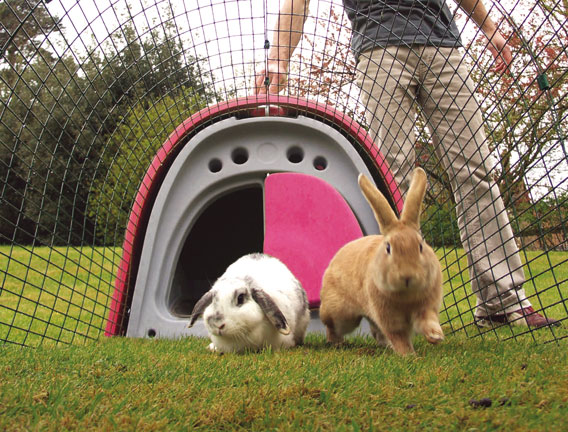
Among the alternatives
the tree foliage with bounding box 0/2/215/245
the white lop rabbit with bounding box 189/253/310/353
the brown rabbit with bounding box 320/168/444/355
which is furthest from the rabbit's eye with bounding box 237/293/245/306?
the tree foliage with bounding box 0/2/215/245

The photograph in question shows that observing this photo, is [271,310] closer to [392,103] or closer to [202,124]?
[392,103]

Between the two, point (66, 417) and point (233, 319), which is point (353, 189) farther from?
point (66, 417)

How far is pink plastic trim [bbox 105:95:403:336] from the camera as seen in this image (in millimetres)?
3029

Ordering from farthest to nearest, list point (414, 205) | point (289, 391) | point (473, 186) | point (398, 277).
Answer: point (473, 186), point (414, 205), point (398, 277), point (289, 391)

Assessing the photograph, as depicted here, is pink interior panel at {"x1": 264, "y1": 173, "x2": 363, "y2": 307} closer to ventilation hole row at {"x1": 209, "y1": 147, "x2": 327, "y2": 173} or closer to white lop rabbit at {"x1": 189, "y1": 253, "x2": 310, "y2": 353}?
ventilation hole row at {"x1": 209, "y1": 147, "x2": 327, "y2": 173}

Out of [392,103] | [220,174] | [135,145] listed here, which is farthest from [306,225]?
[135,145]

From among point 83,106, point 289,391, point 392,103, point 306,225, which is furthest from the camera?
point 83,106

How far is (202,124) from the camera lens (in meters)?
3.26

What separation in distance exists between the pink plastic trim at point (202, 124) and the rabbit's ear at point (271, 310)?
1067mm

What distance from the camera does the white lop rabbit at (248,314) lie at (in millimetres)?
2152

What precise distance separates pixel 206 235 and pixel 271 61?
1.57 m

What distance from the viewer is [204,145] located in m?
3.19

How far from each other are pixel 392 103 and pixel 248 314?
142cm

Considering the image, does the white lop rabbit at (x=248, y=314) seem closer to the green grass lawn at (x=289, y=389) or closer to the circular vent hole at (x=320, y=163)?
the green grass lawn at (x=289, y=389)
